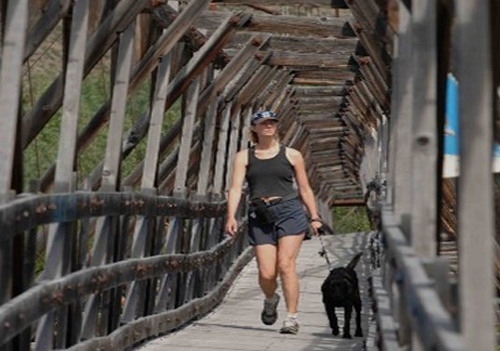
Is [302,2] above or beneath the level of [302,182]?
above

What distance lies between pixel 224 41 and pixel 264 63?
5438 mm

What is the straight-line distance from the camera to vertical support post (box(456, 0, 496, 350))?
5.16m

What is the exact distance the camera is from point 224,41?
634 inches

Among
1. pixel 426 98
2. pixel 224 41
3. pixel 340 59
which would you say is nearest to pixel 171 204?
pixel 224 41

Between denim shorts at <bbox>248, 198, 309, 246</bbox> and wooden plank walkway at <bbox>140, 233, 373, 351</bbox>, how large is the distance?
679mm

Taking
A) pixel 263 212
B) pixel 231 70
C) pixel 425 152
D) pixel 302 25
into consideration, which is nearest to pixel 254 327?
pixel 263 212

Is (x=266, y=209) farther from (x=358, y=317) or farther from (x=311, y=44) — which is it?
Answer: (x=311, y=44)

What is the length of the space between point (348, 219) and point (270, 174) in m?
52.6

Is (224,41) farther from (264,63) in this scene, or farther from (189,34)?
(264,63)

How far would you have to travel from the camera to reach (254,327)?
1323cm

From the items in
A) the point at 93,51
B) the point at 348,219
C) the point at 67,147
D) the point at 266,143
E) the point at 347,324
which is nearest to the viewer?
the point at 67,147

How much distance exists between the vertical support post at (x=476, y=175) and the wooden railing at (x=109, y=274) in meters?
2.69

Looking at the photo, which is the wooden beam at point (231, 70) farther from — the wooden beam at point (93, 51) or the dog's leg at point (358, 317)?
the wooden beam at point (93, 51)

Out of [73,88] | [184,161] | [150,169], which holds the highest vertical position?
[184,161]
